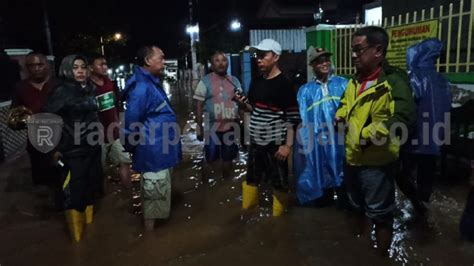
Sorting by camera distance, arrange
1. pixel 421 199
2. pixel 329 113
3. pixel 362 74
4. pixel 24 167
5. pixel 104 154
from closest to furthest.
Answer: pixel 362 74 < pixel 329 113 < pixel 421 199 < pixel 104 154 < pixel 24 167

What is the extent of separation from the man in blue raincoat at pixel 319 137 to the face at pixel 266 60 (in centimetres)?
43

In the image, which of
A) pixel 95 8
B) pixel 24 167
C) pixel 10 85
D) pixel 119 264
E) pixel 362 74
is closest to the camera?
pixel 362 74

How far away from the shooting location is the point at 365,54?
9.41ft

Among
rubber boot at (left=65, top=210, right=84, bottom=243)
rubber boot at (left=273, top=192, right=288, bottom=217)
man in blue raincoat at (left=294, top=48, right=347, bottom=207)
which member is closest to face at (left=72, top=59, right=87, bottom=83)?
rubber boot at (left=65, top=210, right=84, bottom=243)

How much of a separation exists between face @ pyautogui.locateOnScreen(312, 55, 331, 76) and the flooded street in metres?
1.50

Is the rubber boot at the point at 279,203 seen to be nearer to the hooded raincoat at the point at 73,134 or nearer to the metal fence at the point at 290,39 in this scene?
the hooded raincoat at the point at 73,134

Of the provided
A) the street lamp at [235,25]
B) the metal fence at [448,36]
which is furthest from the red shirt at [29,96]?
the street lamp at [235,25]

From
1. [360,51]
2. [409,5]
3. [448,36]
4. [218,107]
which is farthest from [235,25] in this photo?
[360,51]

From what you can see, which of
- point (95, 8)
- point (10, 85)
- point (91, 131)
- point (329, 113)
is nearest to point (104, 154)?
point (91, 131)

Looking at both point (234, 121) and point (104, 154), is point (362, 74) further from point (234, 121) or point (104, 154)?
point (104, 154)

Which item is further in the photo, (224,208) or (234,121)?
(234,121)

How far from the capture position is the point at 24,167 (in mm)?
6738

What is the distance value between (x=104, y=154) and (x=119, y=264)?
208cm

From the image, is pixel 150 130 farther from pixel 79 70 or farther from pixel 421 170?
pixel 421 170
